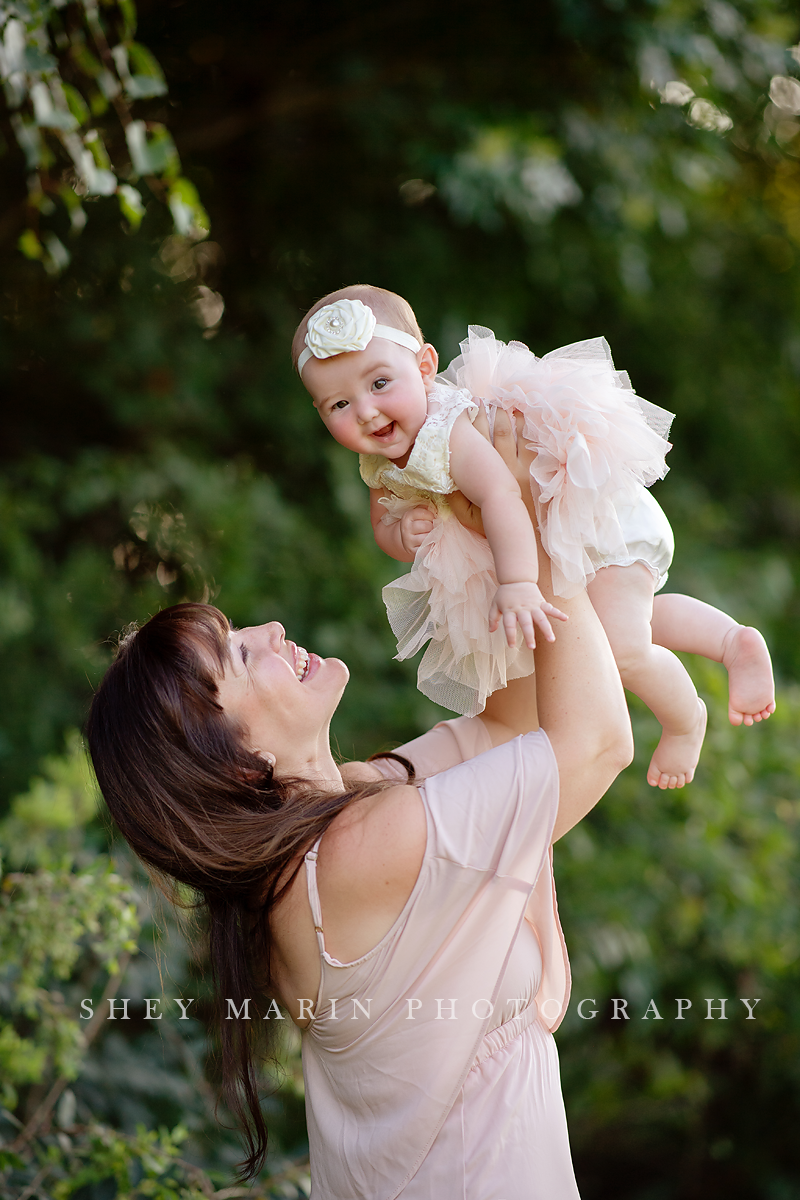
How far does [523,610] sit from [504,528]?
0.38 ft

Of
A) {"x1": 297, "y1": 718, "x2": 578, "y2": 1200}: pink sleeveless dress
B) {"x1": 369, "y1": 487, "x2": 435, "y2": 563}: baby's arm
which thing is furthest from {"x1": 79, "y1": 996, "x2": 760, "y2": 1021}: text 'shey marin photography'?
{"x1": 369, "y1": 487, "x2": 435, "y2": 563}: baby's arm

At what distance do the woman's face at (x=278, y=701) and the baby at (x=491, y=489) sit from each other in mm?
154

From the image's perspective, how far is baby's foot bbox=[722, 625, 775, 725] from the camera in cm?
155

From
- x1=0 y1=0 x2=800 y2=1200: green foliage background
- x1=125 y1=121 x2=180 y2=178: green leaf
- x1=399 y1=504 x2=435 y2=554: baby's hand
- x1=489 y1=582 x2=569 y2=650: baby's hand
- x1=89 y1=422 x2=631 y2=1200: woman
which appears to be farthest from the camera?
x1=0 y1=0 x2=800 y2=1200: green foliage background

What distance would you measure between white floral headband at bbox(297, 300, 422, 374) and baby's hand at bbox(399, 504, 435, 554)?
0.77 ft

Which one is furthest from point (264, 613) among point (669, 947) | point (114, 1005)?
point (669, 947)

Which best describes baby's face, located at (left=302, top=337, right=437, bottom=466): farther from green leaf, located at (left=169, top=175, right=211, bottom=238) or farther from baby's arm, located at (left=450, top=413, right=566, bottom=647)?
green leaf, located at (left=169, top=175, right=211, bottom=238)

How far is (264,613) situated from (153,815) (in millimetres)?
2113

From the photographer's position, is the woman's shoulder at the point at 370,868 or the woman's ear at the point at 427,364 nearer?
the woman's shoulder at the point at 370,868

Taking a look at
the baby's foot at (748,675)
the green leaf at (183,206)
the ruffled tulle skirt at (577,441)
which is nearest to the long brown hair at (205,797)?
the ruffled tulle skirt at (577,441)

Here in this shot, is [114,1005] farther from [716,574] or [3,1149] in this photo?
[716,574]

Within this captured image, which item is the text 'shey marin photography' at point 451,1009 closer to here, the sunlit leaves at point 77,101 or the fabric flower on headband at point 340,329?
the fabric flower on headband at point 340,329

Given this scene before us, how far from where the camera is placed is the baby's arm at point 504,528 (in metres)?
1.26

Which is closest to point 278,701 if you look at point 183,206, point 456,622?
point 456,622
